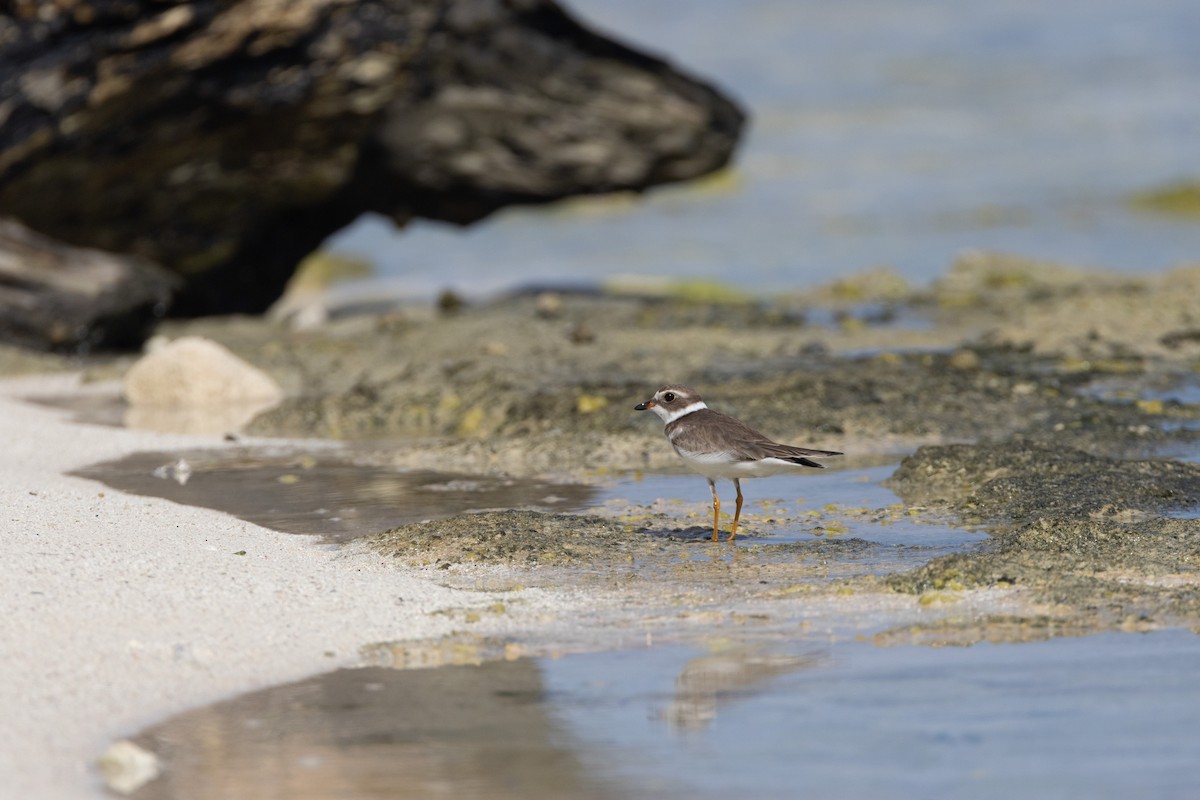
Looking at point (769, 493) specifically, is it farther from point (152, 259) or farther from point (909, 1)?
point (909, 1)

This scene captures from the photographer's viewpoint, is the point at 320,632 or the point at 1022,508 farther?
the point at 1022,508

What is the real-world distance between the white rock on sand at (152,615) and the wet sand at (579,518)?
0.01m

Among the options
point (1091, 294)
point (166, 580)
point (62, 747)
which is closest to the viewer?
point (62, 747)

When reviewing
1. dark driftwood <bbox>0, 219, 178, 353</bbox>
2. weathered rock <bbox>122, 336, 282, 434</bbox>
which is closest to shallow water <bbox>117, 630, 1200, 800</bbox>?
weathered rock <bbox>122, 336, 282, 434</bbox>

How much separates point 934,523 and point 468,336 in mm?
6181

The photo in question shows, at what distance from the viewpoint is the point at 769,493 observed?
7.41 m

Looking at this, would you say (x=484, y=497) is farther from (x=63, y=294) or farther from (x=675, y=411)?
(x=63, y=294)

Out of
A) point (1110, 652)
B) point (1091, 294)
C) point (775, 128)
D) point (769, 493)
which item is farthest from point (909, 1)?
point (1110, 652)

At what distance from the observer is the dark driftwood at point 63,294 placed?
1216cm

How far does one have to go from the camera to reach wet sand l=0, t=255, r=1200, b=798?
4.77 m

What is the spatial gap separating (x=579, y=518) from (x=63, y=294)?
7133mm

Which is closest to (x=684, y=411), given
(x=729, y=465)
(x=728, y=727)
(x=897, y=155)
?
(x=729, y=465)

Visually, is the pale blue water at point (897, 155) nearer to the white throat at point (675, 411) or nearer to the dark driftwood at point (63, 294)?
the dark driftwood at point (63, 294)

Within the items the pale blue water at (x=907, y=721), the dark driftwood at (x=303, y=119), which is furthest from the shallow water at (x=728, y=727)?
the dark driftwood at (x=303, y=119)
